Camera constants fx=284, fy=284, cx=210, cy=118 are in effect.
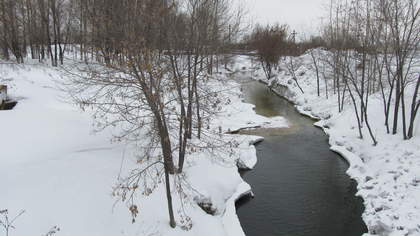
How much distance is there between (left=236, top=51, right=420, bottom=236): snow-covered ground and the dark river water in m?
0.56

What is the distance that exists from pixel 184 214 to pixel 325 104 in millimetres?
19174

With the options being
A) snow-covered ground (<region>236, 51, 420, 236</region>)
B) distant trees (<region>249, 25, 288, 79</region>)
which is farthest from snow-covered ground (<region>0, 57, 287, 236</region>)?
distant trees (<region>249, 25, 288, 79</region>)

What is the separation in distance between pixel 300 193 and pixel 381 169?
349 cm

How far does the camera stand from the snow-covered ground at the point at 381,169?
28.2 ft

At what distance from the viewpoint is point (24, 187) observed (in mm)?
7113

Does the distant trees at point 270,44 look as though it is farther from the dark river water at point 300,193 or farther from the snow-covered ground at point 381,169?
the dark river water at point 300,193

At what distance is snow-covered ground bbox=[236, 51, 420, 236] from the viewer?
859 cm

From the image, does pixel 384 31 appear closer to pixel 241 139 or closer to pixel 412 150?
pixel 412 150

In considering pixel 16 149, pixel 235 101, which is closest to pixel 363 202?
pixel 16 149

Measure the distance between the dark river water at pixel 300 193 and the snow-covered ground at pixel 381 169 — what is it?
556 millimetres

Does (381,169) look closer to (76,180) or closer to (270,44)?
(76,180)

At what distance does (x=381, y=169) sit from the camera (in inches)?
458

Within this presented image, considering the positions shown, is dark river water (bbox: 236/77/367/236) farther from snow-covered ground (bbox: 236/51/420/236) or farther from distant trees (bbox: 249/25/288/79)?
distant trees (bbox: 249/25/288/79)

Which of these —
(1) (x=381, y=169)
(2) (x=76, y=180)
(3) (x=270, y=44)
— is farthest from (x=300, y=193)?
(3) (x=270, y=44)
